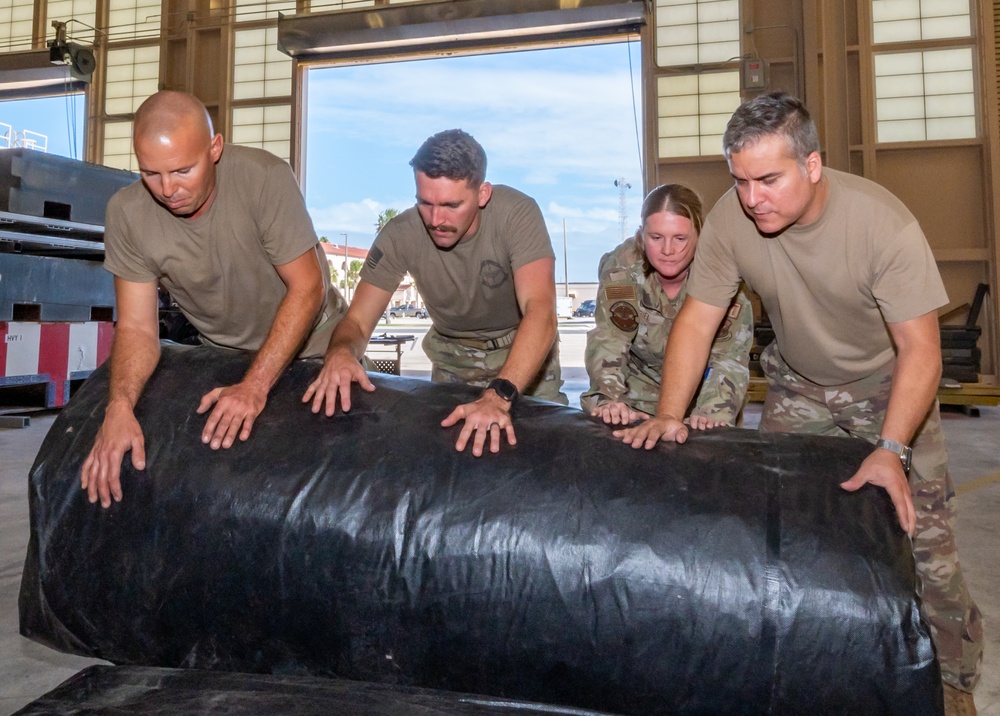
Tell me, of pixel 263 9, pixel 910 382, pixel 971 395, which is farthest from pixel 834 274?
pixel 263 9

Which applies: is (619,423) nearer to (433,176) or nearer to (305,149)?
(433,176)

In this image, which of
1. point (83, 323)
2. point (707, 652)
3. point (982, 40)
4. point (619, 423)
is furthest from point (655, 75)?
point (707, 652)

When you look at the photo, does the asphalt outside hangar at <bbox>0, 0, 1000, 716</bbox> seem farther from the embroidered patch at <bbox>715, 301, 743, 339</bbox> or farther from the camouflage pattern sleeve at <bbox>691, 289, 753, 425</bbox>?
the embroidered patch at <bbox>715, 301, 743, 339</bbox>

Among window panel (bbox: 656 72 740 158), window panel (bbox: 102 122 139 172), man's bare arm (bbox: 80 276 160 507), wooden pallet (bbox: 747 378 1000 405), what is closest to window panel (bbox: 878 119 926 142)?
window panel (bbox: 656 72 740 158)

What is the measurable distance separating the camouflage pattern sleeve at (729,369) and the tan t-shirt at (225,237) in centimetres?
109

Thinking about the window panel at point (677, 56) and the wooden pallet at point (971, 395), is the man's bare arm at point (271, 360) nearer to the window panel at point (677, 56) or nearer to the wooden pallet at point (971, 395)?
the wooden pallet at point (971, 395)

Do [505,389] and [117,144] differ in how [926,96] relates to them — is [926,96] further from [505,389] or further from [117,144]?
[117,144]

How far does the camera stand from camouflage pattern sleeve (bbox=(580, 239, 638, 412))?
220 cm

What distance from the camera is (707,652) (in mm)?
1157

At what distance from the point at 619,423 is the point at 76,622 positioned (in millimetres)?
1092

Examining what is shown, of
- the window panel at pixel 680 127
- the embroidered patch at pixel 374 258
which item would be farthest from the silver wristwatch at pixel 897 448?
the window panel at pixel 680 127

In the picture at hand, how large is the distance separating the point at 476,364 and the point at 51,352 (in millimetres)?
4296

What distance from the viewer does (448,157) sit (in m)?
1.91

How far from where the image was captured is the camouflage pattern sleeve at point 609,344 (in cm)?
220
